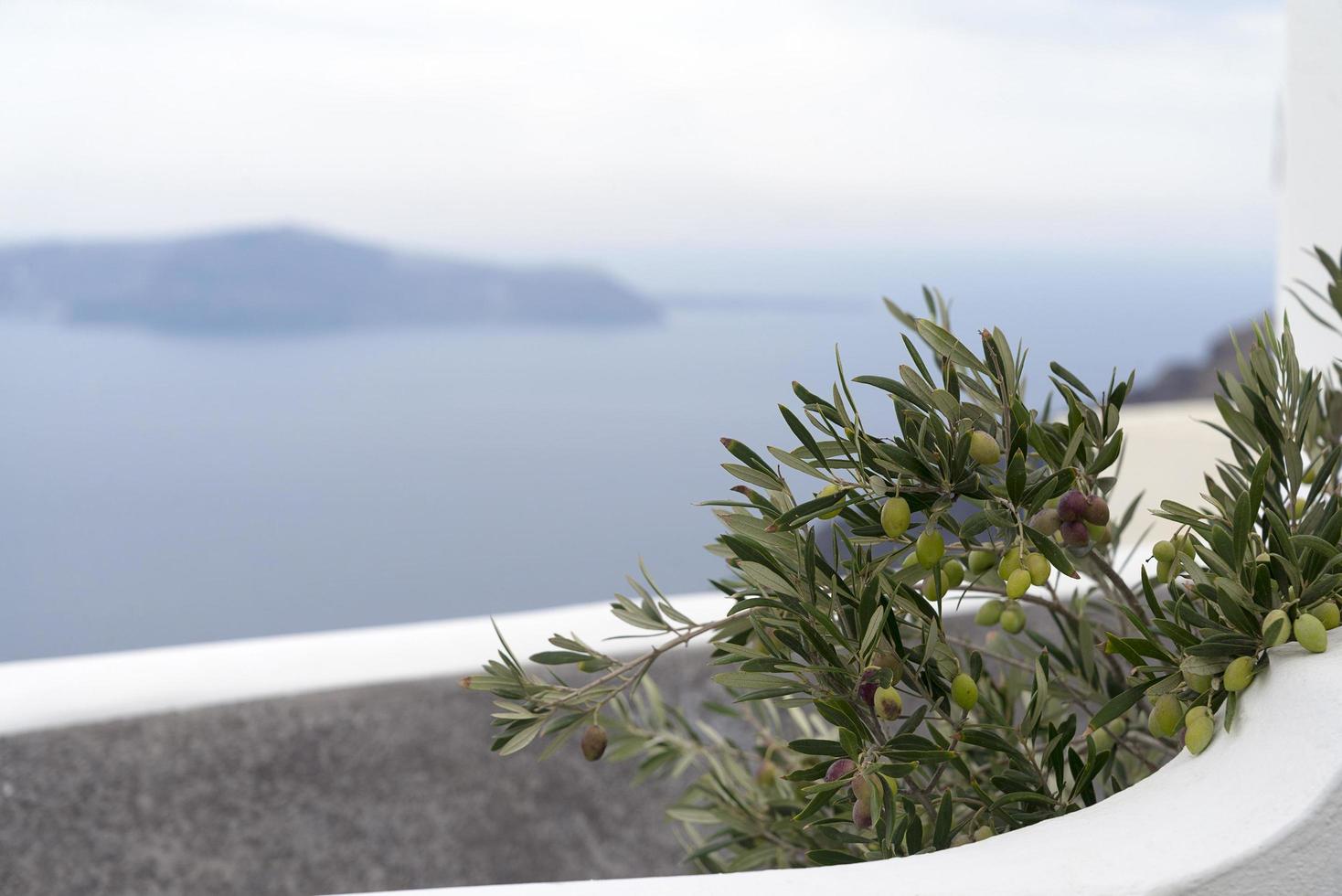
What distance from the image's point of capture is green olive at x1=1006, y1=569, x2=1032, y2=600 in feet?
2.01

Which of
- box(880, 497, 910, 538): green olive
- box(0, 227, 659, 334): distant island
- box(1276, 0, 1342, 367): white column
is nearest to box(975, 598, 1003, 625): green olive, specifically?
Answer: box(880, 497, 910, 538): green olive

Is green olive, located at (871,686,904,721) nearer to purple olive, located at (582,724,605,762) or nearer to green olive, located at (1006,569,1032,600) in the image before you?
green olive, located at (1006,569,1032,600)

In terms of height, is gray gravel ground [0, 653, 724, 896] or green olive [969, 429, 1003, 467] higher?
green olive [969, 429, 1003, 467]

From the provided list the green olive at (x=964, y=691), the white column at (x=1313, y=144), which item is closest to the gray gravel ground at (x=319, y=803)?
the white column at (x=1313, y=144)

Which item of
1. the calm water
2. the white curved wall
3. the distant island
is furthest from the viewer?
the distant island

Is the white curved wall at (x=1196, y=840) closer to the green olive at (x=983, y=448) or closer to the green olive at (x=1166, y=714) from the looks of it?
the green olive at (x=1166, y=714)

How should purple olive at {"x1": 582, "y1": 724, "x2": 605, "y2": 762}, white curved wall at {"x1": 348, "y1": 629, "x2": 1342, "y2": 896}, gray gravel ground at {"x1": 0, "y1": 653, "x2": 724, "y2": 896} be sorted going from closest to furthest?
1. white curved wall at {"x1": 348, "y1": 629, "x2": 1342, "y2": 896}
2. purple olive at {"x1": 582, "y1": 724, "x2": 605, "y2": 762}
3. gray gravel ground at {"x1": 0, "y1": 653, "x2": 724, "y2": 896}

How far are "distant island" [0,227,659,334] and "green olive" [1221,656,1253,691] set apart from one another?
943cm

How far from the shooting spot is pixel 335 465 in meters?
8.80

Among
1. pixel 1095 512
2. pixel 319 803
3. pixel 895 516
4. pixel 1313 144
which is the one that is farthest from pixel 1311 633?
pixel 319 803

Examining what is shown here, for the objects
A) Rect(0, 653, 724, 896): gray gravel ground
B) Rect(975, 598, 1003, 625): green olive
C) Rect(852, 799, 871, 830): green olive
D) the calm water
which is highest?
Rect(975, 598, 1003, 625): green olive

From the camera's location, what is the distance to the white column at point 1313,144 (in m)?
1.60

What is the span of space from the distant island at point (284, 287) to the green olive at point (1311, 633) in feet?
31.0

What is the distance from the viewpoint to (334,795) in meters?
1.70
